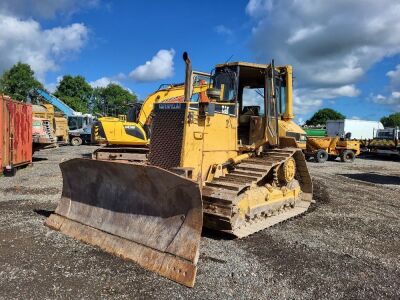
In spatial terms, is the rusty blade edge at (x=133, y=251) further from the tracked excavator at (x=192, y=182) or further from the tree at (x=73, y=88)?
the tree at (x=73, y=88)

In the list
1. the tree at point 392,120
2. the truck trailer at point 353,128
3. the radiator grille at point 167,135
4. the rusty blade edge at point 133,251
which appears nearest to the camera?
the rusty blade edge at point 133,251

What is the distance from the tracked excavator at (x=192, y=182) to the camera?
18.0ft

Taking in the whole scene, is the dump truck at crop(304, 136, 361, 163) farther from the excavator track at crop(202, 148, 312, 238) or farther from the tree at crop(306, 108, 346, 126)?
the tree at crop(306, 108, 346, 126)

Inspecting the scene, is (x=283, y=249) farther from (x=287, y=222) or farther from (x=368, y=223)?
(x=368, y=223)

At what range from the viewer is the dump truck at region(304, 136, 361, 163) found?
76.8 feet

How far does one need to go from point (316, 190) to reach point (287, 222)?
4.24m

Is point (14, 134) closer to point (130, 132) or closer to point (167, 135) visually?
point (130, 132)

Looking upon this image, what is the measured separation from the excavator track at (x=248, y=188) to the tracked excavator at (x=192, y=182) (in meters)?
0.02

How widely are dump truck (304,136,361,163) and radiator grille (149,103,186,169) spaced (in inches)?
690

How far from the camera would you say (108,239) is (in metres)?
6.16

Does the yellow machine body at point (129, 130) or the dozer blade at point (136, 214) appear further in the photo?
the yellow machine body at point (129, 130)

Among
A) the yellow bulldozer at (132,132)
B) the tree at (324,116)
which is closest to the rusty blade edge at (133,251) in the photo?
the yellow bulldozer at (132,132)

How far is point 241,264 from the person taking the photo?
5531 mm

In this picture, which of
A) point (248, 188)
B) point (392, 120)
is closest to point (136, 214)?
point (248, 188)
